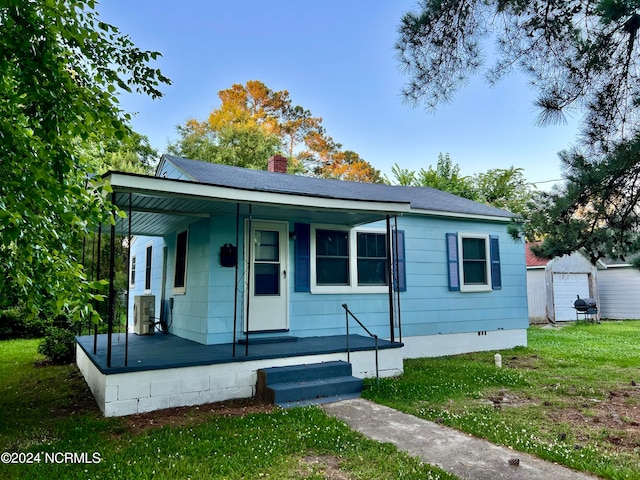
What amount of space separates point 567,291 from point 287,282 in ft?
42.0

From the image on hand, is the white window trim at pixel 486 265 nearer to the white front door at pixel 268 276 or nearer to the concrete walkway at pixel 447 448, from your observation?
the white front door at pixel 268 276

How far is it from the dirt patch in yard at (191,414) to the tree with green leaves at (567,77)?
377cm

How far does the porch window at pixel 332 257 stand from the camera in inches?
292

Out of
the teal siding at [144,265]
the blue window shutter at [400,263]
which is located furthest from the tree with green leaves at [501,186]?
the teal siding at [144,265]

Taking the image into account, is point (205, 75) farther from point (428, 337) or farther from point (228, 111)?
point (428, 337)

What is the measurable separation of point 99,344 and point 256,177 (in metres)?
4.04

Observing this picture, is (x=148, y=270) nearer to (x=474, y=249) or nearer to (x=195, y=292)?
(x=195, y=292)

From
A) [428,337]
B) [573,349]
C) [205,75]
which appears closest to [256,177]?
[428,337]

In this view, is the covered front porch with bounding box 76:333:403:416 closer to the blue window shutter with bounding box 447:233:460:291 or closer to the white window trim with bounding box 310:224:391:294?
the white window trim with bounding box 310:224:391:294

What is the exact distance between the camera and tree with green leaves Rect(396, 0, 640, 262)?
3.91 m

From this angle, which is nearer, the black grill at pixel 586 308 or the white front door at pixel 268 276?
the white front door at pixel 268 276

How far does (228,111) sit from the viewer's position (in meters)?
22.3

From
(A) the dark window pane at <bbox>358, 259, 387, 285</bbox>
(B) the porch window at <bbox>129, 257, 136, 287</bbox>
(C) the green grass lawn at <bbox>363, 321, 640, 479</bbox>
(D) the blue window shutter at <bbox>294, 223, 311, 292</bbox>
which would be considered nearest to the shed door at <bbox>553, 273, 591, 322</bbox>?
(C) the green grass lawn at <bbox>363, 321, 640, 479</bbox>

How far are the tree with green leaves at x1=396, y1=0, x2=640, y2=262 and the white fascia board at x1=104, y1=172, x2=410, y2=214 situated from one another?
1874 millimetres
